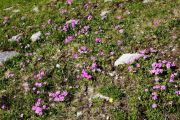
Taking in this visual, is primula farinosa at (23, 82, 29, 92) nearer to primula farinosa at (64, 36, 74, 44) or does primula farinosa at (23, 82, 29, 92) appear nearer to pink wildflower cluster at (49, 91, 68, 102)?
pink wildflower cluster at (49, 91, 68, 102)

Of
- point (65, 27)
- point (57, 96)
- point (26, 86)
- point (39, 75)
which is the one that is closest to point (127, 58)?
point (57, 96)

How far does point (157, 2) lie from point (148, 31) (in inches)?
84.3

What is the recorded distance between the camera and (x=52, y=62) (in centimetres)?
1252

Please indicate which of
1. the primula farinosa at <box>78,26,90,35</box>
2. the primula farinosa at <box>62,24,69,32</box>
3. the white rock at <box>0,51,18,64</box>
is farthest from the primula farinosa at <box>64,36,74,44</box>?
the white rock at <box>0,51,18,64</box>

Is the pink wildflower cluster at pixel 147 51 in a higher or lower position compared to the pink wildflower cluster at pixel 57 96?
higher

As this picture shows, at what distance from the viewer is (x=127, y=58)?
1124 centimetres

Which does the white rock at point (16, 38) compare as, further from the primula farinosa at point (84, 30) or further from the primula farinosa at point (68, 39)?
the primula farinosa at point (84, 30)

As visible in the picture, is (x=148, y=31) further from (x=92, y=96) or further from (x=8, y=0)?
(x=8, y=0)

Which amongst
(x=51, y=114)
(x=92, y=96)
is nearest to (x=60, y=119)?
(x=51, y=114)

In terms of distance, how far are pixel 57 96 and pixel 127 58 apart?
2.49 metres

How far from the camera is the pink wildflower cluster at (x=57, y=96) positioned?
10637mm

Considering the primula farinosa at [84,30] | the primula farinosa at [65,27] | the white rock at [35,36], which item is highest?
the primula farinosa at [84,30]

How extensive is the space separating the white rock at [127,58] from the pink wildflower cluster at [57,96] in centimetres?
194

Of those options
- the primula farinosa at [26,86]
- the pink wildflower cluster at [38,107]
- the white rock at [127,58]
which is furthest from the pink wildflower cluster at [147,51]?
the primula farinosa at [26,86]
